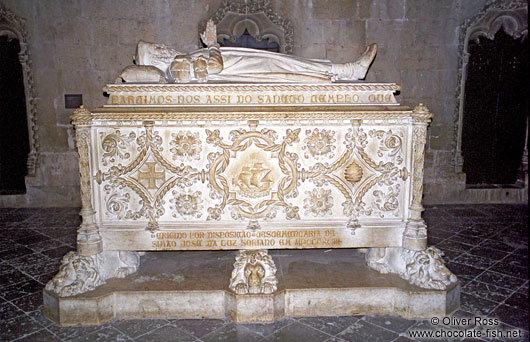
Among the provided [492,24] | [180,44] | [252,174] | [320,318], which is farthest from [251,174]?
[492,24]

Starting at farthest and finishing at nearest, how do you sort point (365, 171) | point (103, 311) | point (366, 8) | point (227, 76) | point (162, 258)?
point (366, 8), point (162, 258), point (227, 76), point (365, 171), point (103, 311)

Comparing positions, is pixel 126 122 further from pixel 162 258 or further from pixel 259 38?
pixel 259 38

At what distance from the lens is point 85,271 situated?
124 inches

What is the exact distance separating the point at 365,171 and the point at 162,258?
1.84 metres

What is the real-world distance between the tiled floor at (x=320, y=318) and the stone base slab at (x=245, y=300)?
0.07m

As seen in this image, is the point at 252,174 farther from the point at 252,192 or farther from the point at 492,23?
the point at 492,23

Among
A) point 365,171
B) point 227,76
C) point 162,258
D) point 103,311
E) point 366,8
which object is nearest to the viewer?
point 103,311

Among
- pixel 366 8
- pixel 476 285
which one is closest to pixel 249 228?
pixel 476 285

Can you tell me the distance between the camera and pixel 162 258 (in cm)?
381

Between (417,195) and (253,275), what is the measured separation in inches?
51.6

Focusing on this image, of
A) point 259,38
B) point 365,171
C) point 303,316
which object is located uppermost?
point 259,38

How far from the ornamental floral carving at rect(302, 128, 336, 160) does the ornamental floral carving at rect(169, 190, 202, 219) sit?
0.86 m

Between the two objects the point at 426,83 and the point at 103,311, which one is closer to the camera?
the point at 103,311

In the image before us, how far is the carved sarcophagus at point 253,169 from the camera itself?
10.5 ft
